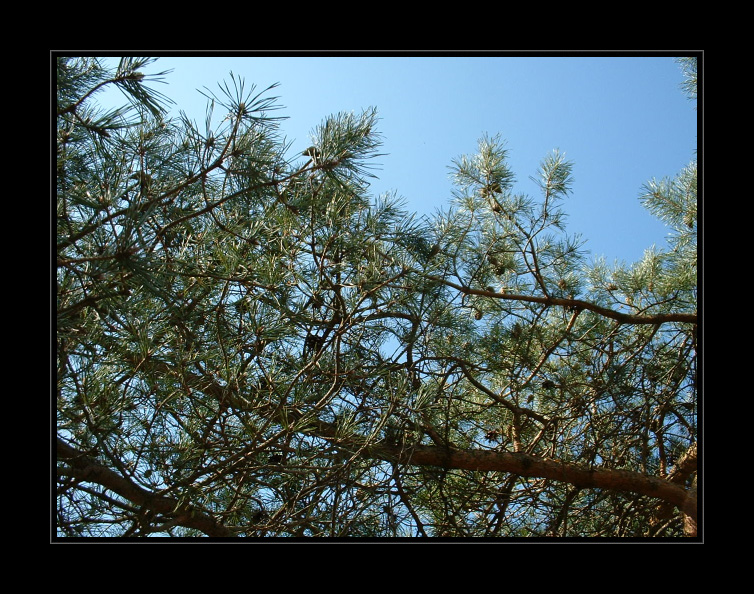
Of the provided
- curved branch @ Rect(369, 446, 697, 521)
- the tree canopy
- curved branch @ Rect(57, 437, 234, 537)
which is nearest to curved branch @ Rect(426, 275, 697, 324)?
the tree canopy

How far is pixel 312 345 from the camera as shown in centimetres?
91

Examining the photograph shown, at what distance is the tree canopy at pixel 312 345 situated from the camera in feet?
2.33

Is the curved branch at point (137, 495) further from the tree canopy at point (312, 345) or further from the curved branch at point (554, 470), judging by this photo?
the curved branch at point (554, 470)

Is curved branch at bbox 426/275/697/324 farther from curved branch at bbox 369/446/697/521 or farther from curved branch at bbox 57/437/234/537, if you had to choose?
curved branch at bbox 57/437/234/537

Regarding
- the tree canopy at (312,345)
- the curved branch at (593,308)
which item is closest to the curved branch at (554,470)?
the tree canopy at (312,345)

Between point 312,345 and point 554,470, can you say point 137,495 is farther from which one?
point 554,470

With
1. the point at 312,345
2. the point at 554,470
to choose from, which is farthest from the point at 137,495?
the point at 554,470

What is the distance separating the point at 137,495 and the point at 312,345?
296 mm

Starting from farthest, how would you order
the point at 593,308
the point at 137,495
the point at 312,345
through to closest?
the point at 593,308
the point at 312,345
the point at 137,495

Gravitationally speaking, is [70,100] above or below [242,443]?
above
